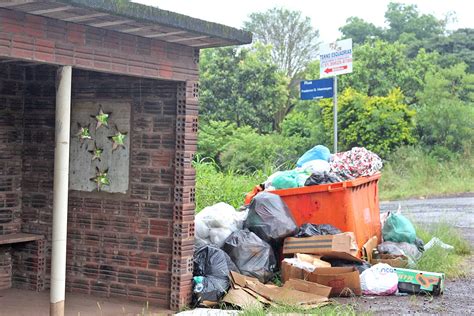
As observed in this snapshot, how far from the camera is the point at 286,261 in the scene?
808cm

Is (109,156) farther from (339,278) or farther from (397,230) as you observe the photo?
(397,230)

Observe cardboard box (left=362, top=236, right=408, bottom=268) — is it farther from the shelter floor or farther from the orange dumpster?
the shelter floor

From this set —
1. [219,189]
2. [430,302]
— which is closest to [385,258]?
[430,302]

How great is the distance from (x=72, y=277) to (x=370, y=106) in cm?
1587

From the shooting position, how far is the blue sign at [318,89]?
1124 centimetres

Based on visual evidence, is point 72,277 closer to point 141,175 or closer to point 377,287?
point 141,175

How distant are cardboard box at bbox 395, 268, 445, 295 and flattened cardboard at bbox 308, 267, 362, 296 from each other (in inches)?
24.8

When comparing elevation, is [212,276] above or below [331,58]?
below

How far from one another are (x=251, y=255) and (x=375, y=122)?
1498cm

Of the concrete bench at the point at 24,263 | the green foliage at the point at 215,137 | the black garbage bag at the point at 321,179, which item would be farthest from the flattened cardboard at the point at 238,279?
the green foliage at the point at 215,137

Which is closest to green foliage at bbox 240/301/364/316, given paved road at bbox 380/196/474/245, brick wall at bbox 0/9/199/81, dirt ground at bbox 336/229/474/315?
dirt ground at bbox 336/229/474/315

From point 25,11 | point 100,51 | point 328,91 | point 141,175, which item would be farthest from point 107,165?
point 328,91

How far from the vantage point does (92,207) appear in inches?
322

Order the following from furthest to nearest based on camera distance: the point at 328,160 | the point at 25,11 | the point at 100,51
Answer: the point at 328,160
the point at 100,51
the point at 25,11
